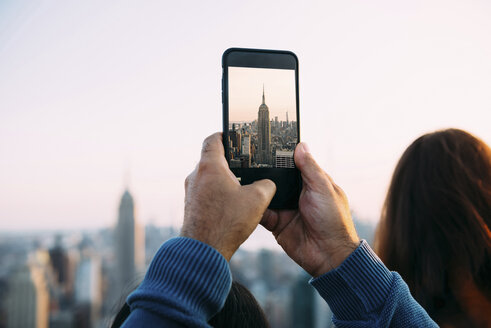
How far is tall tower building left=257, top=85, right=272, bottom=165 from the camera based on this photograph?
2.92 ft

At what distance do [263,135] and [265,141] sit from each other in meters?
0.02

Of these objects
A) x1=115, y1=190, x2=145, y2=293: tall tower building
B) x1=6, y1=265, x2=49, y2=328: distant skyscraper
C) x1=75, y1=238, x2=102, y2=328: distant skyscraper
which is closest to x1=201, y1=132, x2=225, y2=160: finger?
x1=6, y1=265, x2=49, y2=328: distant skyscraper

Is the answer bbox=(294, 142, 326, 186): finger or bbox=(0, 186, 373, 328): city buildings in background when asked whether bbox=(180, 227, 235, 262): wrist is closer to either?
bbox=(294, 142, 326, 186): finger

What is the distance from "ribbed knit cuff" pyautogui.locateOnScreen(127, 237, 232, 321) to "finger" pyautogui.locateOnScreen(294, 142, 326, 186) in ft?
1.08

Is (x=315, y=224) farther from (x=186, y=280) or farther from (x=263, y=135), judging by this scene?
(x=186, y=280)

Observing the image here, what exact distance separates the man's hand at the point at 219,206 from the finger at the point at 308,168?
146 mm

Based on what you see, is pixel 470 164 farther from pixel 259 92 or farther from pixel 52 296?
pixel 52 296

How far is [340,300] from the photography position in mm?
672

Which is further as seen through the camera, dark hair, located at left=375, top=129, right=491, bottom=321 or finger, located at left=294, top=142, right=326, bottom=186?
dark hair, located at left=375, top=129, right=491, bottom=321

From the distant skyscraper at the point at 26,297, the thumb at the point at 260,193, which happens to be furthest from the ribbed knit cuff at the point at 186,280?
the distant skyscraper at the point at 26,297

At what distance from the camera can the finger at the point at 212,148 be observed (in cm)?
69

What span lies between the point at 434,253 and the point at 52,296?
3220 centimetres

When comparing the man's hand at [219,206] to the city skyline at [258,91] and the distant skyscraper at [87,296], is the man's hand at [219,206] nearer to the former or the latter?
the city skyline at [258,91]

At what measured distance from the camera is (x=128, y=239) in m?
37.4
